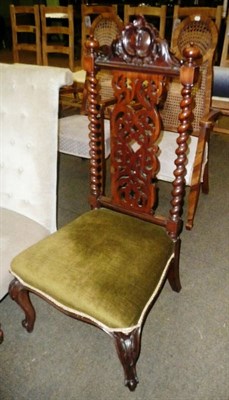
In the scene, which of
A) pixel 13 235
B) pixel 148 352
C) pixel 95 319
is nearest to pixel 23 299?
pixel 13 235

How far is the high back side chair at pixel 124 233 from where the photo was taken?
98 cm

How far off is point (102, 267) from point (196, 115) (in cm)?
122

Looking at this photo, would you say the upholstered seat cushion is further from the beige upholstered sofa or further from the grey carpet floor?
the grey carpet floor

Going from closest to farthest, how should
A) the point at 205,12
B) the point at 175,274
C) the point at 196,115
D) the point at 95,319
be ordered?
the point at 95,319 < the point at 175,274 < the point at 196,115 < the point at 205,12

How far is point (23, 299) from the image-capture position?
1233mm

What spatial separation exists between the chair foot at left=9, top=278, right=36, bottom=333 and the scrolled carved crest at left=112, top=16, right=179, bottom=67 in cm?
88

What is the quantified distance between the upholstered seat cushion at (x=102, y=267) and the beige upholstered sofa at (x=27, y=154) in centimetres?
11

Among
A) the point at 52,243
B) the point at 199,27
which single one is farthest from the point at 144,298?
the point at 199,27

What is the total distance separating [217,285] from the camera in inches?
62.3

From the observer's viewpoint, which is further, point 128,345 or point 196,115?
point 196,115

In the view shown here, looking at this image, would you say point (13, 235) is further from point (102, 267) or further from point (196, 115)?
point (196, 115)

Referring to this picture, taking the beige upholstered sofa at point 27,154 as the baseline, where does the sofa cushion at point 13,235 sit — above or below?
below

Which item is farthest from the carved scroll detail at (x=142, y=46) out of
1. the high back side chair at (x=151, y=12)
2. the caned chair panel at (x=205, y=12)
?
the high back side chair at (x=151, y=12)

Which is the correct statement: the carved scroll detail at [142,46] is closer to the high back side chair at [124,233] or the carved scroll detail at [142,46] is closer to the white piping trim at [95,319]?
the high back side chair at [124,233]
